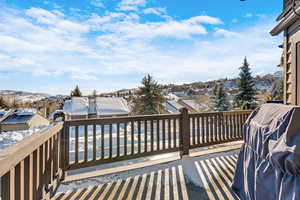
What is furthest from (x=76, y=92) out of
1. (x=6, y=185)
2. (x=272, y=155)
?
(x=272, y=155)

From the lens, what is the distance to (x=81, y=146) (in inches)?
132

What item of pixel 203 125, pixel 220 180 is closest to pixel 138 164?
pixel 220 180

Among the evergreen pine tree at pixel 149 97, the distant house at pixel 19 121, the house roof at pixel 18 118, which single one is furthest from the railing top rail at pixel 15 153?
the evergreen pine tree at pixel 149 97

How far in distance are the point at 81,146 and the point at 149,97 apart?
10.1 m

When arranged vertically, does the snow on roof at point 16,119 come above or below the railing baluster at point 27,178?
below

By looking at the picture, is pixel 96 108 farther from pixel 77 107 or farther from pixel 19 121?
pixel 19 121

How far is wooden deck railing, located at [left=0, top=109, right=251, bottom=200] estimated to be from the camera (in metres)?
1.09

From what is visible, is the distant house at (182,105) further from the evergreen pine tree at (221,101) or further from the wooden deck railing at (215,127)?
the wooden deck railing at (215,127)

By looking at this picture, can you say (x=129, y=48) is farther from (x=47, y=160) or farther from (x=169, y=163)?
(x=47, y=160)

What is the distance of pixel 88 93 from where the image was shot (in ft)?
82.3

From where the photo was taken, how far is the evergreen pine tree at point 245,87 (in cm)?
1197

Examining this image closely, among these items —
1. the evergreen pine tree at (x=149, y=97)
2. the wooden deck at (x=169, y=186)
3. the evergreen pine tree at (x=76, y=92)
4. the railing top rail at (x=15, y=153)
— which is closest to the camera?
the railing top rail at (x=15, y=153)

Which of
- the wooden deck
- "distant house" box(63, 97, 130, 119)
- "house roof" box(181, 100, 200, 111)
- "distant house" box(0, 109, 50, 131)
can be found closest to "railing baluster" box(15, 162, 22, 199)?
the wooden deck

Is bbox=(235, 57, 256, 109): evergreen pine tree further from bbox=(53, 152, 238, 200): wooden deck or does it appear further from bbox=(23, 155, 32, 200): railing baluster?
bbox=(23, 155, 32, 200): railing baluster
